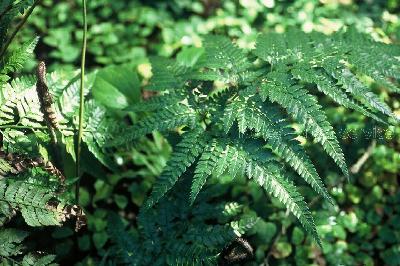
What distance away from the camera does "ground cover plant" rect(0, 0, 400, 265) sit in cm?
165

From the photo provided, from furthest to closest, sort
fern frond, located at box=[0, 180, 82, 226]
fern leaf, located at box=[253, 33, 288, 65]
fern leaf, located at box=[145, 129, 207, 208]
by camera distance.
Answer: fern leaf, located at box=[253, 33, 288, 65], fern leaf, located at box=[145, 129, 207, 208], fern frond, located at box=[0, 180, 82, 226]

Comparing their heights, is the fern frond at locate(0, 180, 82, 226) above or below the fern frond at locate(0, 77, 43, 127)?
below

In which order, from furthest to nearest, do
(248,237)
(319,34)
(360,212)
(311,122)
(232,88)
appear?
(360,212)
(248,237)
(319,34)
(232,88)
(311,122)

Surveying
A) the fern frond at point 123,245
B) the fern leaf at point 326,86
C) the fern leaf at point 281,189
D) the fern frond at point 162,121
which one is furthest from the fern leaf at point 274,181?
the fern frond at point 123,245

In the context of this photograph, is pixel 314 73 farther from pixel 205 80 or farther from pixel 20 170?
pixel 20 170

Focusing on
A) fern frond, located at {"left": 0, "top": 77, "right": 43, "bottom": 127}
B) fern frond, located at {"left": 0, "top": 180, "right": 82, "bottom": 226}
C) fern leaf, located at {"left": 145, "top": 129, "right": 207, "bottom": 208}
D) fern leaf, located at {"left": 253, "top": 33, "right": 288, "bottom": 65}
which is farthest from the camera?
fern leaf, located at {"left": 253, "top": 33, "right": 288, "bottom": 65}

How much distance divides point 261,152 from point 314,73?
428 mm

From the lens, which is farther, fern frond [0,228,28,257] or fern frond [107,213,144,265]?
fern frond [107,213,144,265]

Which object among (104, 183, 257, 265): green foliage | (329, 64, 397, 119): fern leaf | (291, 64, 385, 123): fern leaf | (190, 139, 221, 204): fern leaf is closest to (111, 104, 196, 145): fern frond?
(190, 139, 221, 204): fern leaf

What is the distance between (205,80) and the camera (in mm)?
1999

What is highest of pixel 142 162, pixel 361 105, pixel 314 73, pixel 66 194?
pixel 314 73

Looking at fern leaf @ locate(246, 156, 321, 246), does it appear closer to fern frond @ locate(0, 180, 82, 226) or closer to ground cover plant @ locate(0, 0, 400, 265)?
ground cover plant @ locate(0, 0, 400, 265)

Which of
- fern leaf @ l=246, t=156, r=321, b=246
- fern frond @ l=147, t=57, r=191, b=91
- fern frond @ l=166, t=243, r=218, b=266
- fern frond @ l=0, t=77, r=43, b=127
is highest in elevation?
fern frond @ l=0, t=77, r=43, b=127

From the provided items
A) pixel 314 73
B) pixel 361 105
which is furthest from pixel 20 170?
pixel 361 105
